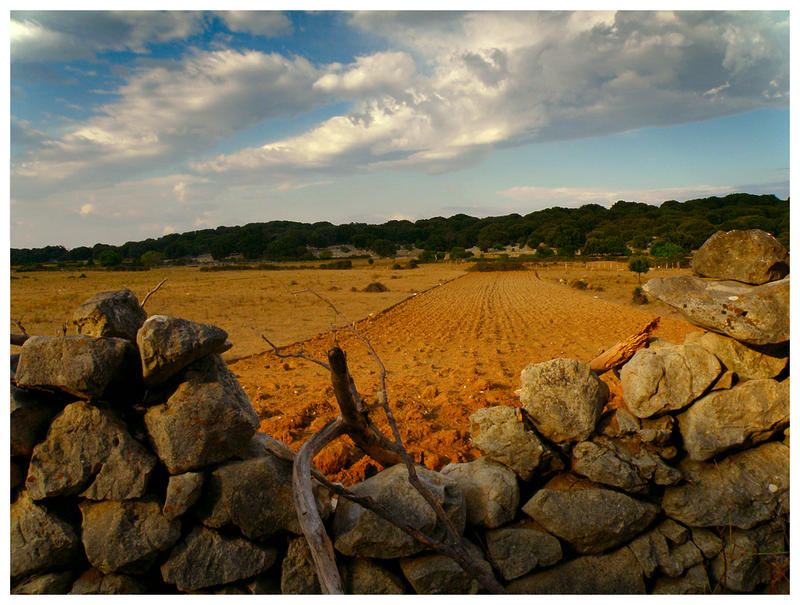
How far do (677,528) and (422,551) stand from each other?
212 centimetres

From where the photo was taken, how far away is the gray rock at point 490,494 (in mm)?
3738

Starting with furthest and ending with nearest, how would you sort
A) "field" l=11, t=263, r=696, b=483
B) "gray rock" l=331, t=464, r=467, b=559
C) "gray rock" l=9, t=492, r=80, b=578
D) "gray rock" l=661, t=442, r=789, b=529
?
"field" l=11, t=263, r=696, b=483
"gray rock" l=661, t=442, r=789, b=529
"gray rock" l=331, t=464, r=467, b=559
"gray rock" l=9, t=492, r=80, b=578

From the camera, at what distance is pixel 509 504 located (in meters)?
3.81

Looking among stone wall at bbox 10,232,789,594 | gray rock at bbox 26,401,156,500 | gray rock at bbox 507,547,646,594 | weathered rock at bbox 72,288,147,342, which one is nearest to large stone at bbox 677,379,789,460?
stone wall at bbox 10,232,789,594

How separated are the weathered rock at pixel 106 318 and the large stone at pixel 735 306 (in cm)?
441

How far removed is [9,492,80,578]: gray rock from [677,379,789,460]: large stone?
463 cm

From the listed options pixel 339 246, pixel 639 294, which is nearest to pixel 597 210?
pixel 339 246

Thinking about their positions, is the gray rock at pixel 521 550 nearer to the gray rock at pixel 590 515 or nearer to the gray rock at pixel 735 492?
the gray rock at pixel 590 515

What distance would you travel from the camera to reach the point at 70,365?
3002mm

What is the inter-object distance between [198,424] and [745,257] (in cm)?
452

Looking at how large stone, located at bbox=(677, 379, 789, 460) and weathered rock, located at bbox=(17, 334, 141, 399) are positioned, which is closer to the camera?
weathered rock, located at bbox=(17, 334, 141, 399)

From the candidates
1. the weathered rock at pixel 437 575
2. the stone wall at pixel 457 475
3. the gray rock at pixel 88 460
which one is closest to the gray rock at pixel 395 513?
the stone wall at pixel 457 475

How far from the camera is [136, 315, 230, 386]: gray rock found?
311 cm

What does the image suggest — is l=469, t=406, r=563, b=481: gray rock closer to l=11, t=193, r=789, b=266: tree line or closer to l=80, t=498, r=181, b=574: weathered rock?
l=80, t=498, r=181, b=574: weathered rock
